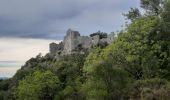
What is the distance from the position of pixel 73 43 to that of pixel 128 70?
69960 millimetres

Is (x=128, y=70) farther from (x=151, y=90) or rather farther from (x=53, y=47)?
(x=53, y=47)

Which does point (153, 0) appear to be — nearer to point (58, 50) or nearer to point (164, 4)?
point (164, 4)

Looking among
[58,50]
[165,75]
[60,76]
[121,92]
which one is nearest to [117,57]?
[165,75]

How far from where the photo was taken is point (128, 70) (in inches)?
1965

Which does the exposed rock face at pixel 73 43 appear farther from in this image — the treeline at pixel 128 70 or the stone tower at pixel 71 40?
the treeline at pixel 128 70

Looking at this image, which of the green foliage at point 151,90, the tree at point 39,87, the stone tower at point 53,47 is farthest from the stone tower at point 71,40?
the green foliage at point 151,90

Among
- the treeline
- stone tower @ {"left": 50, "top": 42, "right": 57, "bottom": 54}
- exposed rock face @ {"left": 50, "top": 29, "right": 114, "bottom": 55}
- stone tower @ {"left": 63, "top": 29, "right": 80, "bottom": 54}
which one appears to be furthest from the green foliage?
stone tower @ {"left": 50, "top": 42, "right": 57, "bottom": 54}

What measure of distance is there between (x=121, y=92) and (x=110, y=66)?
3023mm

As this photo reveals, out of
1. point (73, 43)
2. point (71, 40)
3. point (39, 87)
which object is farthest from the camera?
point (71, 40)

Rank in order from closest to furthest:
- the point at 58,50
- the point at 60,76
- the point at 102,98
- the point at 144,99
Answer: the point at 144,99 → the point at 102,98 → the point at 60,76 → the point at 58,50

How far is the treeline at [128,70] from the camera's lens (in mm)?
40969

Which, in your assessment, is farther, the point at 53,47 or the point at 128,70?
the point at 53,47

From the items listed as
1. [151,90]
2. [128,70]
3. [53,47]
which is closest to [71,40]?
[53,47]

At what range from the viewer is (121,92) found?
4162cm
